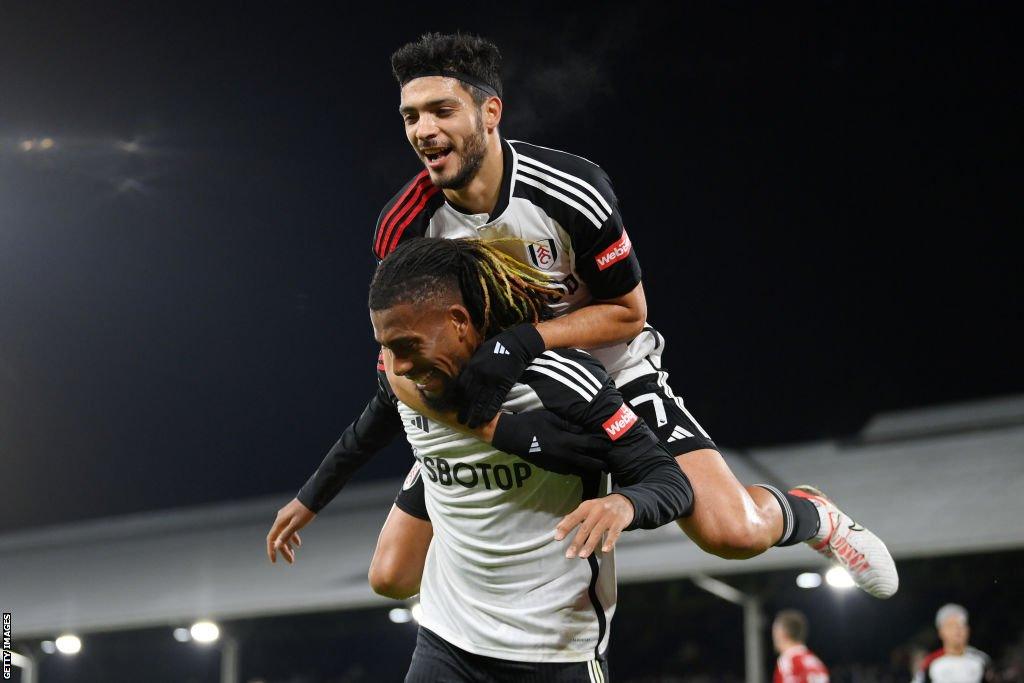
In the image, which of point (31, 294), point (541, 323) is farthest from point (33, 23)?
point (541, 323)

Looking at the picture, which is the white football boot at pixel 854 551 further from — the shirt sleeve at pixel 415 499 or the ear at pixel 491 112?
the ear at pixel 491 112

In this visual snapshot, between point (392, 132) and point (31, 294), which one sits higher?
point (392, 132)

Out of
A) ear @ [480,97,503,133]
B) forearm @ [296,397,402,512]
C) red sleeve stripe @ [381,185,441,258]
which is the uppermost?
ear @ [480,97,503,133]

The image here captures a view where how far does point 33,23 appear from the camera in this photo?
850 centimetres

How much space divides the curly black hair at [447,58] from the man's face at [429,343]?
905 mm

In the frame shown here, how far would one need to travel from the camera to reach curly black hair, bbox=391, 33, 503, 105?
2635 millimetres

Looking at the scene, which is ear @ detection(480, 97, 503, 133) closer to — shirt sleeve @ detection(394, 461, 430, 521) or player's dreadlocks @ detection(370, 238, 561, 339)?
player's dreadlocks @ detection(370, 238, 561, 339)

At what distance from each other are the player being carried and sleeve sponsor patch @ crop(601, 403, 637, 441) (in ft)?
1.67

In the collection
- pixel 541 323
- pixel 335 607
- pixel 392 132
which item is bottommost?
pixel 541 323

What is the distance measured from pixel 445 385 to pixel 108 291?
29.0 feet

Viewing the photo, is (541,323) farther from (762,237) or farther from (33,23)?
(762,237)

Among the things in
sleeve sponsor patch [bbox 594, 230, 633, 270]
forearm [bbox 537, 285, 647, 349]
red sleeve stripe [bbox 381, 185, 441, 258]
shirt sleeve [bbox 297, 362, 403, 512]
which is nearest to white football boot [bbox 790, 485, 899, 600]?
forearm [bbox 537, 285, 647, 349]

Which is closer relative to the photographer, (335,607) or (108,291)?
(335,607)

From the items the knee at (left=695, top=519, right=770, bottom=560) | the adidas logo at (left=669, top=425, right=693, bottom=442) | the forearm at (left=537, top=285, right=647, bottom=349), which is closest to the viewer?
the forearm at (left=537, top=285, right=647, bottom=349)
